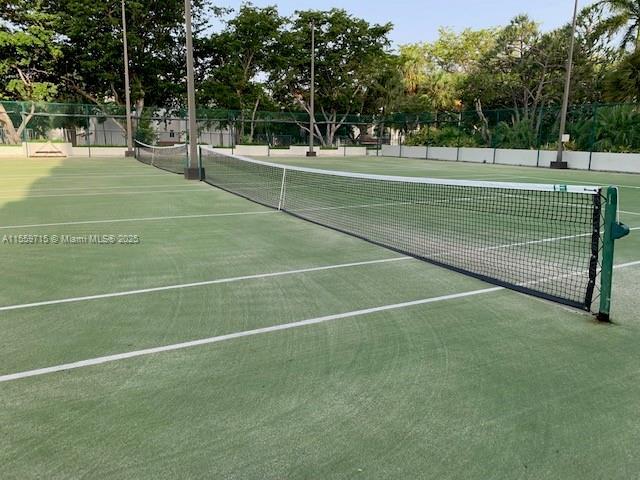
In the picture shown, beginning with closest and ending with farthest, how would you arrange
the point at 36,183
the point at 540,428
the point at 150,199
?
the point at 540,428, the point at 150,199, the point at 36,183

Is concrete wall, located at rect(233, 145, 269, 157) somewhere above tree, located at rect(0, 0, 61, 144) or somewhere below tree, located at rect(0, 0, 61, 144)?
below

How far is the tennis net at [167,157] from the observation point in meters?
22.5

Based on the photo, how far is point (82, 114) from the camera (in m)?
35.3

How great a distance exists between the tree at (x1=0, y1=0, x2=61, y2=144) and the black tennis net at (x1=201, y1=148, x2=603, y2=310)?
2780cm

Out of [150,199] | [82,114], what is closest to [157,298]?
[150,199]

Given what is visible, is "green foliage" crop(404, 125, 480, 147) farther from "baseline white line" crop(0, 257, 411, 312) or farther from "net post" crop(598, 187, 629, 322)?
"net post" crop(598, 187, 629, 322)

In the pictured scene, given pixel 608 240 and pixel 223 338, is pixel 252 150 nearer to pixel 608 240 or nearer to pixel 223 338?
pixel 223 338

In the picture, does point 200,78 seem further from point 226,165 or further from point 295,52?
point 226,165

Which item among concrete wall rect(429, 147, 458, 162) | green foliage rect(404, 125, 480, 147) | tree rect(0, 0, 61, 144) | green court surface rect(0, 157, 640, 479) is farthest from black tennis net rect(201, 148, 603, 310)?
tree rect(0, 0, 61, 144)

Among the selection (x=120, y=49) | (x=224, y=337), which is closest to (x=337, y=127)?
(x=120, y=49)

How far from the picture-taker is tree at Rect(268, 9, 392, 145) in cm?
4475

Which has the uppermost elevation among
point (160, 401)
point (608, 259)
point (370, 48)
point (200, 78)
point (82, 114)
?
point (370, 48)

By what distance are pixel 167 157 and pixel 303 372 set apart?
2528cm

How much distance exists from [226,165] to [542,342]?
19.8 meters
